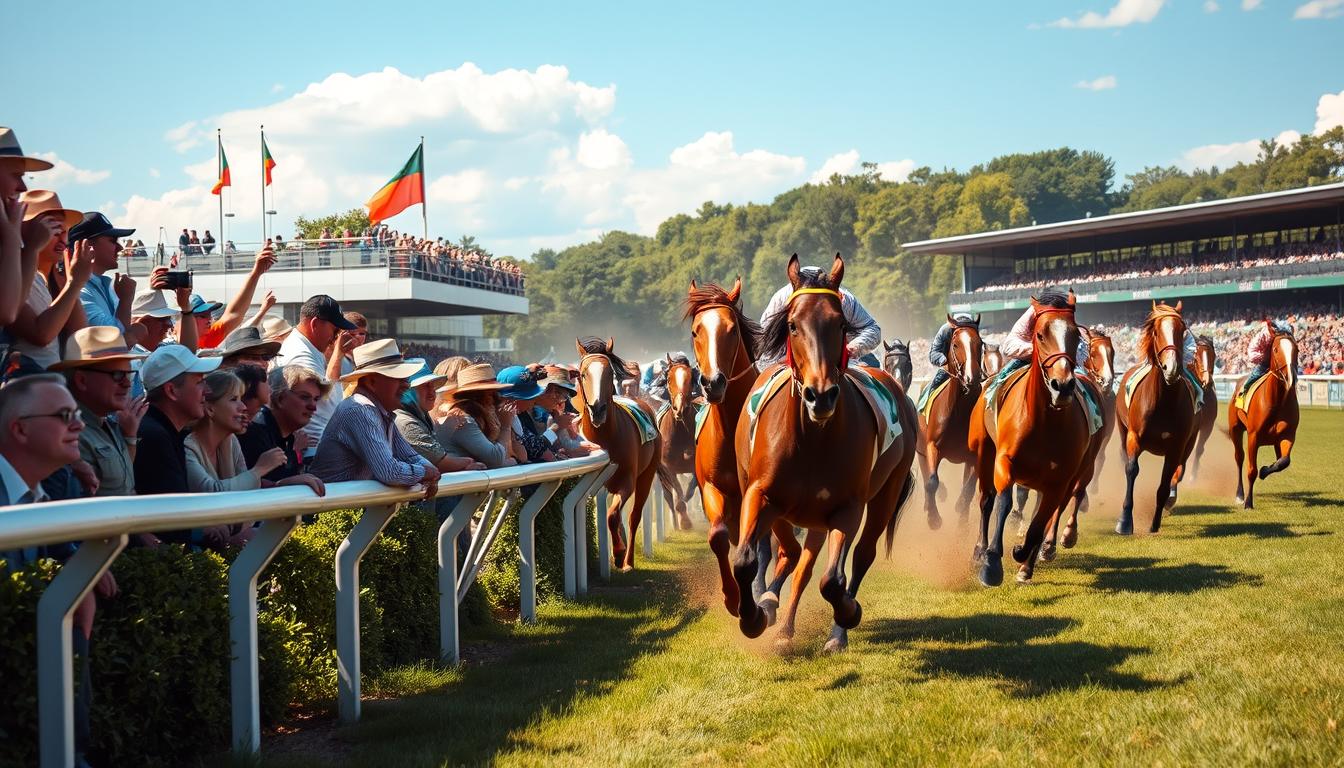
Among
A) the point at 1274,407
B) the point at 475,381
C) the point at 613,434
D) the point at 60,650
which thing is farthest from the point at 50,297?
the point at 1274,407

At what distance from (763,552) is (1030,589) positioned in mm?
2125

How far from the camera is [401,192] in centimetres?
3059

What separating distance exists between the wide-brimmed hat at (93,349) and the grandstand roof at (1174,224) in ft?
167

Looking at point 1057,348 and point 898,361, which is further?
point 898,361

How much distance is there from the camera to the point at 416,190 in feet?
101

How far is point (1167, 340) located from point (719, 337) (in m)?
6.34

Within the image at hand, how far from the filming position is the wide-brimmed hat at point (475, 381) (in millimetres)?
7023

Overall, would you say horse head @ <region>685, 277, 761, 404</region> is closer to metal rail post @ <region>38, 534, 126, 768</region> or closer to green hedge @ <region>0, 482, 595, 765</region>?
green hedge @ <region>0, 482, 595, 765</region>

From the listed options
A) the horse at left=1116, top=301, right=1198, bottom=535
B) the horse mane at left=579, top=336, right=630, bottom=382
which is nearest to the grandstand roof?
the horse at left=1116, top=301, right=1198, bottom=535

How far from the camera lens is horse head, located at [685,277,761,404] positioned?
6117 mm

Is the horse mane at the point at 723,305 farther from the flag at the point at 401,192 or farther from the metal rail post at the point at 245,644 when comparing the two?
the flag at the point at 401,192

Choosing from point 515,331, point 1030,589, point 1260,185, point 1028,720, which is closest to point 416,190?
point 1030,589

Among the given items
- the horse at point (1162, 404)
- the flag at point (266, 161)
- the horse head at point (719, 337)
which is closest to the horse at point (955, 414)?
the horse at point (1162, 404)

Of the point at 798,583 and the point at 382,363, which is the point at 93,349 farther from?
the point at 798,583
